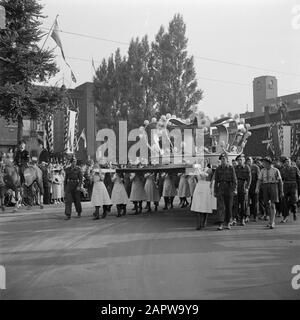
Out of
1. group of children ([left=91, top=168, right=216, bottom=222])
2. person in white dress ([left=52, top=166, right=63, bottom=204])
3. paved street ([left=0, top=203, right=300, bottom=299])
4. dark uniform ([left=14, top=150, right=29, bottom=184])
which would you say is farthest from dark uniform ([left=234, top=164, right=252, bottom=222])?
person in white dress ([left=52, top=166, right=63, bottom=204])

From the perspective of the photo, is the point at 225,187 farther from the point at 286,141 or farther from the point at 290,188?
the point at 286,141

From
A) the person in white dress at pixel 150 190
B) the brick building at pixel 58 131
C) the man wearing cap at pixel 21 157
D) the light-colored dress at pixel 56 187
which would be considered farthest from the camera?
the brick building at pixel 58 131

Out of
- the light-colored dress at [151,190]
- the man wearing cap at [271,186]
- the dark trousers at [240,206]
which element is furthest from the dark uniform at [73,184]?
the man wearing cap at [271,186]

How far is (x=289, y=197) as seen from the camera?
1189cm

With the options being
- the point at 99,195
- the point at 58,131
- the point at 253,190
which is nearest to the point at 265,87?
the point at 253,190

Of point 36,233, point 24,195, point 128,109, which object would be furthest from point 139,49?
point 36,233

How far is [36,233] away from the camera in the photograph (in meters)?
10.0

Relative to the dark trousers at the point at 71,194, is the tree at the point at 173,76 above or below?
above

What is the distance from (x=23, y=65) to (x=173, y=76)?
26.0ft

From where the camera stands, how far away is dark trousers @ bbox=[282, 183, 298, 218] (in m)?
11.8

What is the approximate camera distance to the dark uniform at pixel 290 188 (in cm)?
1180

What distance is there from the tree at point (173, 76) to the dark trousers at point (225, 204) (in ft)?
30.5

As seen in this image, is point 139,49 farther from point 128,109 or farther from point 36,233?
point 36,233

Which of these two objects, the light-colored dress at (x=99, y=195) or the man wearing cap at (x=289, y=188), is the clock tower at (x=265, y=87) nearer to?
the man wearing cap at (x=289, y=188)
